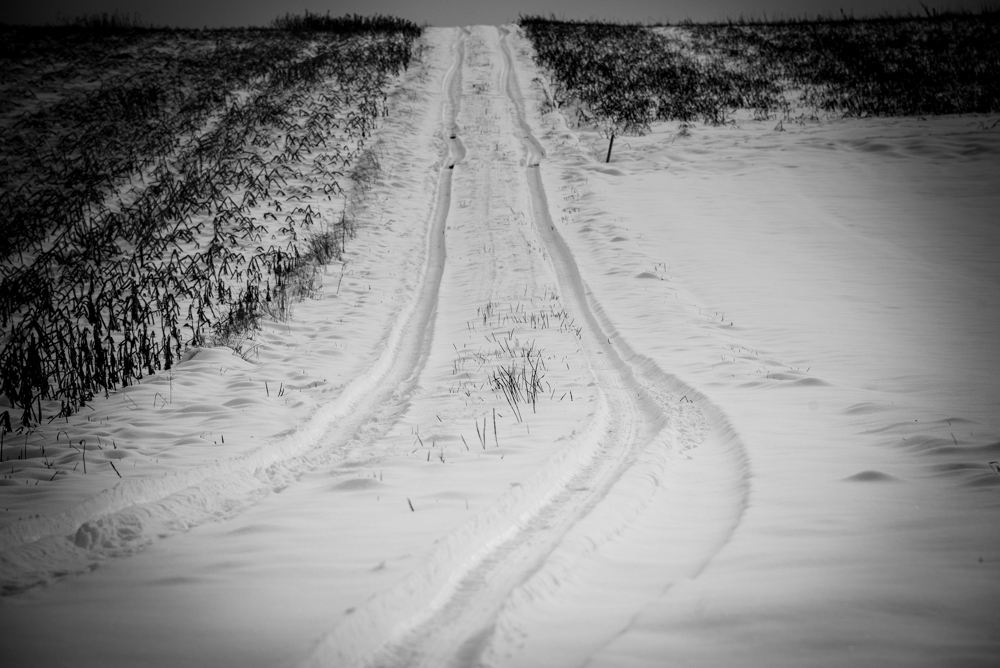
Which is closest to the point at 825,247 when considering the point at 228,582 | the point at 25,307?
the point at 228,582

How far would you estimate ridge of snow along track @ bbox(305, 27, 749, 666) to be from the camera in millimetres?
2436

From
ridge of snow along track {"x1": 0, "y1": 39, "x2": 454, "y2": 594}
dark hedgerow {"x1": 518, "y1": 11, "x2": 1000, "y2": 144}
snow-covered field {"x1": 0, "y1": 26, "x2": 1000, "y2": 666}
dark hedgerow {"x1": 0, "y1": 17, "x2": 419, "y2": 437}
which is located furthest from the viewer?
dark hedgerow {"x1": 518, "y1": 11, "x2": 1000, "y2": 144}

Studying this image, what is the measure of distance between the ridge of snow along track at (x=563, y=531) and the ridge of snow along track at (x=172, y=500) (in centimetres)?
165

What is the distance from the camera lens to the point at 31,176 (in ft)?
44.5

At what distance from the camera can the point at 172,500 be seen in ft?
12.0

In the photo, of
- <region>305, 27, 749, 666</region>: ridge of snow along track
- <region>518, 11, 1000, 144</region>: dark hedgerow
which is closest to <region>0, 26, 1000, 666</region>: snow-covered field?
→ <region>305, 27, 749, 666</region>: ridge of snow along track

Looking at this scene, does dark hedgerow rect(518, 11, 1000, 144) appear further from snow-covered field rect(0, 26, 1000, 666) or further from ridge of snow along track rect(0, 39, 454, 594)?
ridge of snow along track rect(0, 39, 454, 594)

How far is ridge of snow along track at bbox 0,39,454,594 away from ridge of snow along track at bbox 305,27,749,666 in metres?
1.65

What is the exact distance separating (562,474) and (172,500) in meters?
2.70

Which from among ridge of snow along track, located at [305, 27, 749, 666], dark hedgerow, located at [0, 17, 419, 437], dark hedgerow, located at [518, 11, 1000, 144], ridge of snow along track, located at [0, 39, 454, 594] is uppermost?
dark hedgerow, located at [518, 11, 1000, 144]

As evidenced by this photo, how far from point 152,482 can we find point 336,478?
1.25 meters

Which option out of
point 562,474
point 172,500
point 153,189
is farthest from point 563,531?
point 153,189

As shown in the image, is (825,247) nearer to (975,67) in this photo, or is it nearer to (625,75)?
(625,75)

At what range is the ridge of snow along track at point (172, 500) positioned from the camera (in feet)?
9.78
